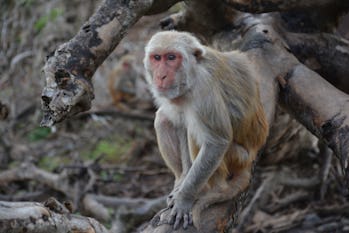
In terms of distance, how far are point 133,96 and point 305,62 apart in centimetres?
558

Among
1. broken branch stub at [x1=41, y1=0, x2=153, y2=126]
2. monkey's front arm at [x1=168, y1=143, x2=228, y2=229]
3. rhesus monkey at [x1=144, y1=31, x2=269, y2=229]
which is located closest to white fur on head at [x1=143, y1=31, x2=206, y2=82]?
rhesus monkey at [x1=144, y1=31, x2=269, y2=229]

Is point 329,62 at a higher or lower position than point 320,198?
higher

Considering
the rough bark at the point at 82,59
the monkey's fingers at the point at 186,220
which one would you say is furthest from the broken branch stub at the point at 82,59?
the monkey's fingers at the point at 186,220

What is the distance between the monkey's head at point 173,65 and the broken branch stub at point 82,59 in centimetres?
43

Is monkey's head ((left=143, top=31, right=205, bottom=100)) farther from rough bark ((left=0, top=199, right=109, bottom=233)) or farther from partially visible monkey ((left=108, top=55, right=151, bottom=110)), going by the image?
partially visible monkey ((left=108, top=55, right=151, bottom=110))

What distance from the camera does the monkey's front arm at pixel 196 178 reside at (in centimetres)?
412

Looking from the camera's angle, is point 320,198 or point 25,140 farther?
point 25,140

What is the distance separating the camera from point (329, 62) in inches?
224

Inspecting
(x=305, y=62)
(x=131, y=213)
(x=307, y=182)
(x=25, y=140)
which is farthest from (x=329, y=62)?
(x=25, y=140)

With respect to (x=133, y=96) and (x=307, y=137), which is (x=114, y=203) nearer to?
(x=307, y=137)

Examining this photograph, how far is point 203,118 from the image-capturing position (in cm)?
416

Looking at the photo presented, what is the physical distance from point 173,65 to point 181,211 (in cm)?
106

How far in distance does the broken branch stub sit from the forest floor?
278 centimetres

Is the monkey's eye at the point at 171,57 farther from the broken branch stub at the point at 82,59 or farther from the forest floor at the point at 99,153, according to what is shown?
the forest floor at the point at 99,153
